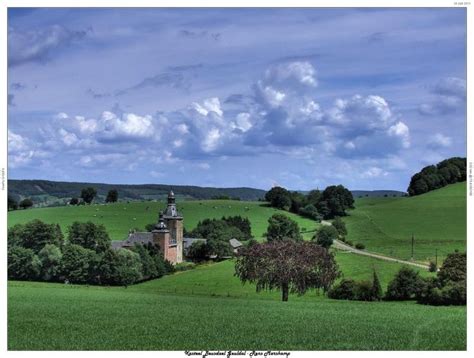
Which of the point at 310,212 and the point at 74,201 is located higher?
the point at 74,201

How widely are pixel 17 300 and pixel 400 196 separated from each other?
854 centimetres

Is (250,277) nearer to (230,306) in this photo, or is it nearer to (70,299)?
(230,306)

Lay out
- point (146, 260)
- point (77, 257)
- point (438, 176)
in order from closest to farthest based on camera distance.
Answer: point (438, 176) → point (77, 257) → point (146, 260)

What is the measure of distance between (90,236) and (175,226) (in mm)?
2113

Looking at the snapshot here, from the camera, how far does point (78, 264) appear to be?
16422mm

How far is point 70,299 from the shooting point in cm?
1551

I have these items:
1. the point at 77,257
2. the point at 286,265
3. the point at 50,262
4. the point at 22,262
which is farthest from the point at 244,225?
the point at 22,262

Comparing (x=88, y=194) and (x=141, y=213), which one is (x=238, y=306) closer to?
(x=141, y=213)

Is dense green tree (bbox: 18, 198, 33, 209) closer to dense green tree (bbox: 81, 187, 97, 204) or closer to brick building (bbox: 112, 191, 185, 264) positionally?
dense green tree (bbox: 81, 187, 97, 204)

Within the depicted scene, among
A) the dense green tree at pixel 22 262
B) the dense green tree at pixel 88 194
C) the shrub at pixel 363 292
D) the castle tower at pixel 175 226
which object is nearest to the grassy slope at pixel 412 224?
the shrub at pixel 363 292

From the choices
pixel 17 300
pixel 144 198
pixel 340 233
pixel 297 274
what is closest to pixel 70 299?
pixel 17 300

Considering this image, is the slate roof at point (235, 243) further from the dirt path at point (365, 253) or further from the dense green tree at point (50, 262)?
the dense green tree at point (50, 262)

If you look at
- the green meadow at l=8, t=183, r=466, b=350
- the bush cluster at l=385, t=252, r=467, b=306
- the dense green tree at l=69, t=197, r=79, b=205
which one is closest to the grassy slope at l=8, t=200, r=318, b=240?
the green meadow at l=8, t=183, r=466, b=350

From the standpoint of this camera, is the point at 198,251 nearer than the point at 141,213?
No
